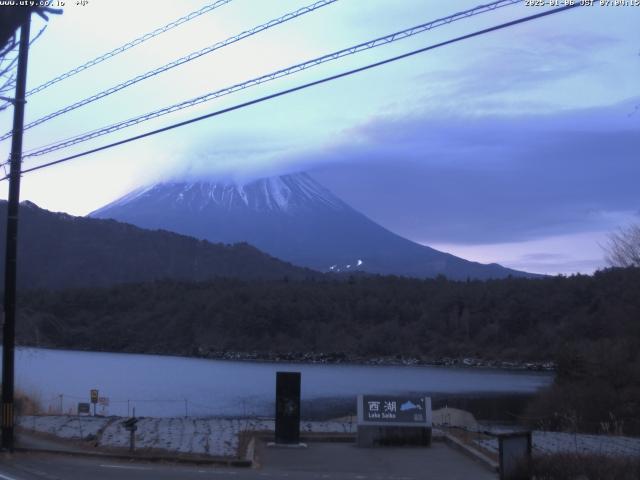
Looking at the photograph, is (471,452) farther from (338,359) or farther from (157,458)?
(338,359)

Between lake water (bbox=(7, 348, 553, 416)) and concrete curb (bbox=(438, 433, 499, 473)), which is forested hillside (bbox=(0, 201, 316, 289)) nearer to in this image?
lake water (bbox=(7, 348, 553, 416))

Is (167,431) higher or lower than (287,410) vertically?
lower

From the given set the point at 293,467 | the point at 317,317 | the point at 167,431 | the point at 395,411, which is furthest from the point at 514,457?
the point at 317,317

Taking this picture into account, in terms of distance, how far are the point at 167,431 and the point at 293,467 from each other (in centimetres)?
600

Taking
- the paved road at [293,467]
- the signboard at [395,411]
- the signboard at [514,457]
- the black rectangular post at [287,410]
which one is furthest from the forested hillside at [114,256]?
the signboard at [514,457]

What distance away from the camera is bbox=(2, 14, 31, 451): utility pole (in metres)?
19.2

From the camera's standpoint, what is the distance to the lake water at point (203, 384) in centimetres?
4453

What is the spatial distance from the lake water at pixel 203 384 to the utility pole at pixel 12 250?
16026 mm

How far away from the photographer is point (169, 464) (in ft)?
59.6

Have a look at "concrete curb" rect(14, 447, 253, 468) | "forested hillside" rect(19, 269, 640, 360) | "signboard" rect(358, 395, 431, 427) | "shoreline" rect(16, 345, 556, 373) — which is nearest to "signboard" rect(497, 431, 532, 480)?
"concrete curb" rect(14, 447, 253, 468)

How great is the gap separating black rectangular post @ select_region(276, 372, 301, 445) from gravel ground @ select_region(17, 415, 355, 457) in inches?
44.8

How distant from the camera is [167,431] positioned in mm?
22797

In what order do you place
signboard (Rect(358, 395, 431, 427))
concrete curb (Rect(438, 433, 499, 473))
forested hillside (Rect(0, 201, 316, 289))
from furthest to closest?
forested hillside (Rect(0, 201, 316, 289))
signboard (Rect(358, 395, 431, 427))
concrete curb (Rect(438, 433, 499, 473))


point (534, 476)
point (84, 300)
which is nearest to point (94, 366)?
point (84, 300)
